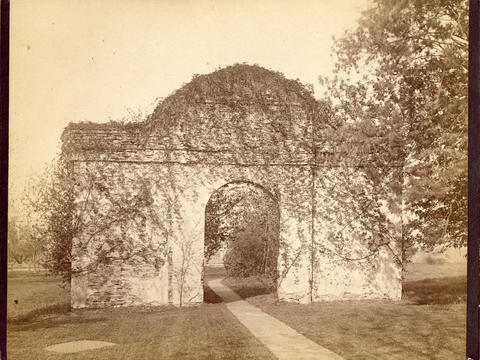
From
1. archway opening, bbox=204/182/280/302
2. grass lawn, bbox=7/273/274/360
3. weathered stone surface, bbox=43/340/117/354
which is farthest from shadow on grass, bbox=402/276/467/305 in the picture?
weathered stone surface, bbox=43/340/117/354

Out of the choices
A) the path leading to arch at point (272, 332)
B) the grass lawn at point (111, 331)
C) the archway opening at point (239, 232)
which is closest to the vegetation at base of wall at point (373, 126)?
the archway opening at point (239, 232)

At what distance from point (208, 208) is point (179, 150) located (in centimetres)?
84

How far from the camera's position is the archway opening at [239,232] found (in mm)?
5984

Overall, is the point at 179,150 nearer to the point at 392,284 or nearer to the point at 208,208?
the point at 208,208

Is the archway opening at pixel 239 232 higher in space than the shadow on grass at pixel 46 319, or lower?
higher

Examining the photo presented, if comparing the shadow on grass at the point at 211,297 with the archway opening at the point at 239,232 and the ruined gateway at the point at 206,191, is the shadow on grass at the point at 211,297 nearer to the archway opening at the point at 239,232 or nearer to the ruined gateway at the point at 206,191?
the archway opening at the point at 239,232

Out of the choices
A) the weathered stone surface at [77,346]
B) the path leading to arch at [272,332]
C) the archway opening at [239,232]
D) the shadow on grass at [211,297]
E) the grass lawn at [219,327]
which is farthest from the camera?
the shadow on grass at [211,297]

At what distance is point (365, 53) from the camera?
5.61 m

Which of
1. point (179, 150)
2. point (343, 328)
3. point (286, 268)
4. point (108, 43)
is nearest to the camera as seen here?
point (108, 43)

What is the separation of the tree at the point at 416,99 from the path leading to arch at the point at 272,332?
2100mm

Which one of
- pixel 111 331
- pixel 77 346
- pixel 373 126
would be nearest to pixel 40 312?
pixel 77 346

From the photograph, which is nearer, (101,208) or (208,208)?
(101,208)

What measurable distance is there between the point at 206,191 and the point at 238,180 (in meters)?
0.43

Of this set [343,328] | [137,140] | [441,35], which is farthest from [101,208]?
[441,35]
